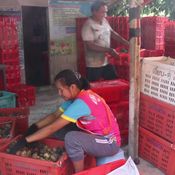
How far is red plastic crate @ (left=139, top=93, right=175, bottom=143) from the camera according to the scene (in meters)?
3.31

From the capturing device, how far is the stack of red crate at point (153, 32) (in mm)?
7582

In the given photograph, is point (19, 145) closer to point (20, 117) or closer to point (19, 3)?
point (20, 117)

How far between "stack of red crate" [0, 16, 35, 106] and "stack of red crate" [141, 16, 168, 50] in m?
3.19

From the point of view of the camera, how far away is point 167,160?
11.1ft

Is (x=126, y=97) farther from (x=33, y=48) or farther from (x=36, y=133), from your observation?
(x=33, y=48)

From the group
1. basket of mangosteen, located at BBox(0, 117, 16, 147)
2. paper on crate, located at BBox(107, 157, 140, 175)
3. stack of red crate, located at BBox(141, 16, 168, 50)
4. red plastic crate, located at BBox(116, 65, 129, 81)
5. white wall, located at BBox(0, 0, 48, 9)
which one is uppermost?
white wall, located at BBox(0, 0, 48, 9)

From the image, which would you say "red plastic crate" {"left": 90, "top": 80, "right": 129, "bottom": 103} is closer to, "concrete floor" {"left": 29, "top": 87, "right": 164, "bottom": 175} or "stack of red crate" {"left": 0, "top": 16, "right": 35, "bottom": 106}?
"concrete floor" {"left": 29, "top": 87, "right": 164, "bottom": 175}

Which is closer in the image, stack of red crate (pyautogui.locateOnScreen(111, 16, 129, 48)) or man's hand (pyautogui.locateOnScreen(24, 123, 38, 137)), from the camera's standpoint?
man's hand (pyautogui.locateOnScreen(24, 123, 38, 137))

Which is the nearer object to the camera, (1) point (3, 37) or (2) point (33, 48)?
(1) point (3, 37)

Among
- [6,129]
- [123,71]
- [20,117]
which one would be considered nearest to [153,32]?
[123,71]

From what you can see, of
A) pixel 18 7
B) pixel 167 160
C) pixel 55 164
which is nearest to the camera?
pixel 55 164

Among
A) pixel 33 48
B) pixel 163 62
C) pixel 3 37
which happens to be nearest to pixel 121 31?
pixel 33 48

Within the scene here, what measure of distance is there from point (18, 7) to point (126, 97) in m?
3.65

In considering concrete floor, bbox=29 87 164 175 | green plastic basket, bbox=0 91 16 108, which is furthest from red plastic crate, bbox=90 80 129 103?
green plastic basket, bbox=0 91 16 108
